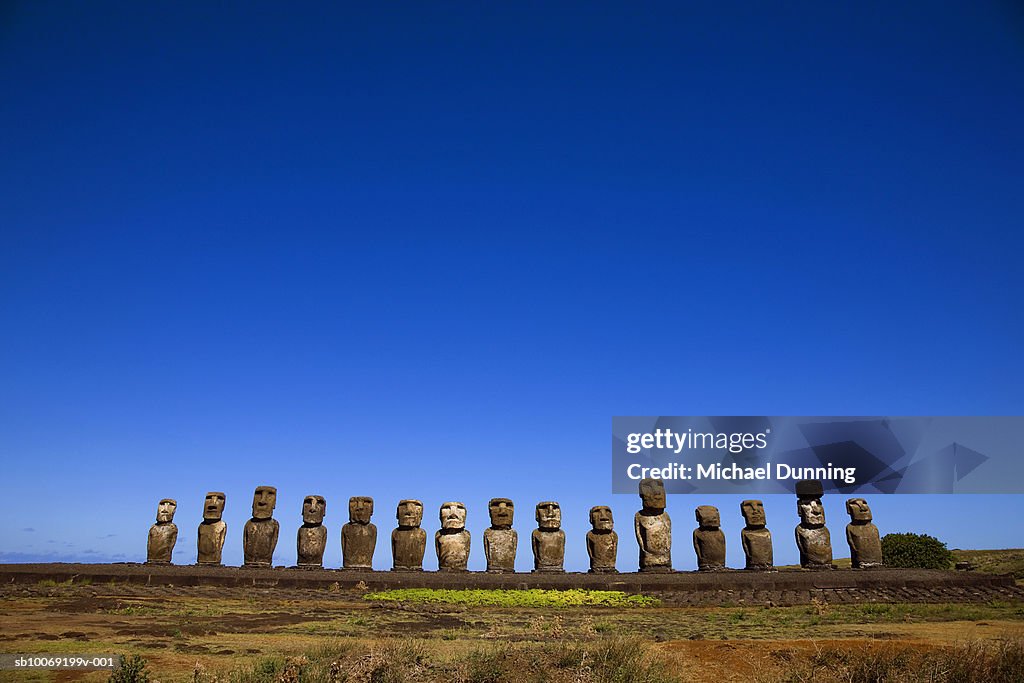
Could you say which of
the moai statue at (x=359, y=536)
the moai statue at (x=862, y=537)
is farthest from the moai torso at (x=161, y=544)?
the moai statue at (x=862, y=537)

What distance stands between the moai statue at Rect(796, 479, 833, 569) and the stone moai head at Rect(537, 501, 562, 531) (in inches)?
288

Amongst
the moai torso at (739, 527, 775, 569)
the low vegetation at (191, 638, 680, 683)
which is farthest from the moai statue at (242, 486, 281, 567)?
the low vegetation at (191, 638, 680, 683)

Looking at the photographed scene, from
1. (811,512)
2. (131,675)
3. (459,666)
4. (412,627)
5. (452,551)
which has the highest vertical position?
(811,512)

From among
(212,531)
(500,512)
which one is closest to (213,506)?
(212,531)

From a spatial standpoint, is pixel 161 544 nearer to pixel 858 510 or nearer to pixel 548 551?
pixel 548 551

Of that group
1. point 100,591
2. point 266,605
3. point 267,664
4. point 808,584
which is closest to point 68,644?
point 267,664

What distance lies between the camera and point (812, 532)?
→ 24.3 meters

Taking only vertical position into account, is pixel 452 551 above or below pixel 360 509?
below

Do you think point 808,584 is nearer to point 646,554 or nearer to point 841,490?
point 646,554

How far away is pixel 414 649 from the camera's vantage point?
9461mm

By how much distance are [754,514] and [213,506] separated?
16.4 metres

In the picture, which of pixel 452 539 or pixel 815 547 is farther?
pixel 815 547

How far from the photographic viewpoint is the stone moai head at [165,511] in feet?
82.8

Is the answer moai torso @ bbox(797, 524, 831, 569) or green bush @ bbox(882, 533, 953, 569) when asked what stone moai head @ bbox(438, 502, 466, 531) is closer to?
moai torso @ bbox(797, 524, 831, 569)
